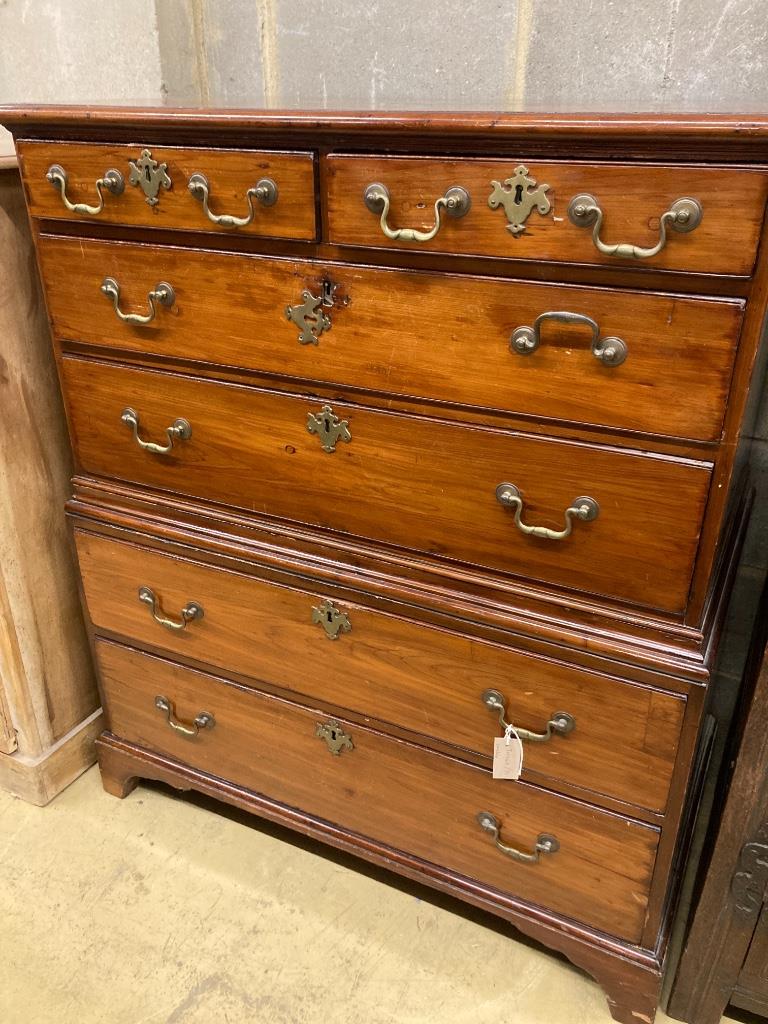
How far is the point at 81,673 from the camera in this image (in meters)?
1.65

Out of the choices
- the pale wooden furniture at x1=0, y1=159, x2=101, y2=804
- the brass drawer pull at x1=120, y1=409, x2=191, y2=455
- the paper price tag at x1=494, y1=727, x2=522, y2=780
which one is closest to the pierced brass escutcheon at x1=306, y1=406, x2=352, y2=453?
the brass drawer pull at x1=120, y1=409, x2=191, y2=455

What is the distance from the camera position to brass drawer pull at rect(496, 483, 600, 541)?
980mm

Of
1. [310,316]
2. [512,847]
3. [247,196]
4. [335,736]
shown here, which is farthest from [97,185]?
[512,847]

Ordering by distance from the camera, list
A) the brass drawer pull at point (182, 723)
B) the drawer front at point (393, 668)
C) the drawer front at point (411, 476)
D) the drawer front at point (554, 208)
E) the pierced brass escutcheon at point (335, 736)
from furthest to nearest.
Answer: the brass drawer pull at point (182, 723)
the pierced brass escutcheon at point (335, 736)
the drawer front at point (393, 668)
the drawer front at point (411, 476)
the drawer front at point (554, 208)

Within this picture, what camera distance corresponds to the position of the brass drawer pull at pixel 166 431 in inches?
47.8

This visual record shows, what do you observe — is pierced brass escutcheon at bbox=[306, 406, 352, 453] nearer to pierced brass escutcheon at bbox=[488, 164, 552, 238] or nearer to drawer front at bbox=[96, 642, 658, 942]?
pierced brass escutcheon at bbox=[488, 164, 552, 238]

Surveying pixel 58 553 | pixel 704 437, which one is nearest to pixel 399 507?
pixel 704 437

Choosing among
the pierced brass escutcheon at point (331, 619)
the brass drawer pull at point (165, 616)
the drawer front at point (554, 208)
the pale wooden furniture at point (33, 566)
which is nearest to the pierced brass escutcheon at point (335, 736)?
the pierced brass escutcheon at point (331, 619)

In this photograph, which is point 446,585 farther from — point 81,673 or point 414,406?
point 81,673

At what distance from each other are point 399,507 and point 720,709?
948mm

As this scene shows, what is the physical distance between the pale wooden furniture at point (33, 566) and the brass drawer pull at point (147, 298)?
0.28 metres

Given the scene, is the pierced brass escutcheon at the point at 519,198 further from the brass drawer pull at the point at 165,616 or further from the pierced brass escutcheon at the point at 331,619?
the brass drawer pull at the point at 165,616

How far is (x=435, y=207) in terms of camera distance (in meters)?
0.91

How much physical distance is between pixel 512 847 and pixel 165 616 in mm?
665
